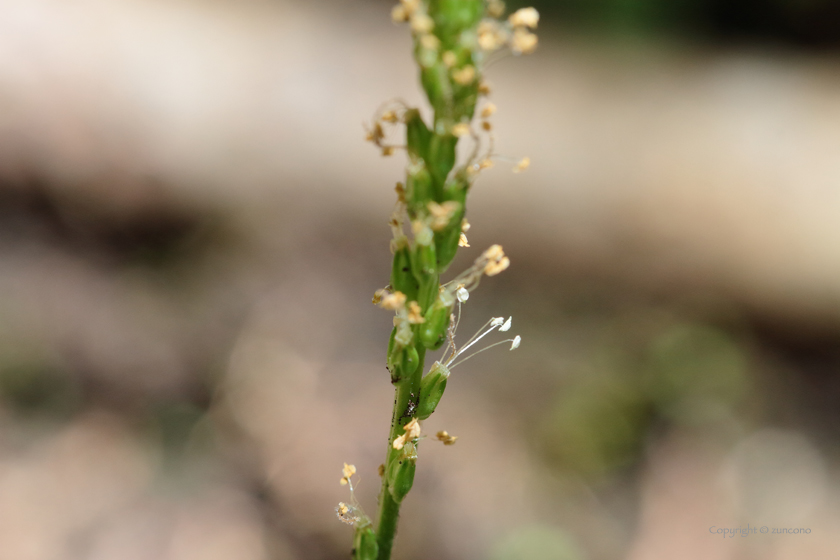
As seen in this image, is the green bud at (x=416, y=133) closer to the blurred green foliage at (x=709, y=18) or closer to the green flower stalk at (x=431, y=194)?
the green flower stalk at (x=431, y=194)

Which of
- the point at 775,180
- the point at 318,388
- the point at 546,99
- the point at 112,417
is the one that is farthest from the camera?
the point at 546,99

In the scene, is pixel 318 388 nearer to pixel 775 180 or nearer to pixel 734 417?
pixel 734 417

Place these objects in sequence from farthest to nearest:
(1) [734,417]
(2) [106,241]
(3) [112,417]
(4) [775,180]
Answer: (4) [775,180] < (2) [106,241] < (1) [734,417] < (3) [112,417]

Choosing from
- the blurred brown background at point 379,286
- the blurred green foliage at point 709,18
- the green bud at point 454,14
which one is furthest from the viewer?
the blurred green foliage at point 709,18

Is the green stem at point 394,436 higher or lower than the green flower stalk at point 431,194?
lower

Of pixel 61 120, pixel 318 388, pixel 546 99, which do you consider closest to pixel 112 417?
pixel 318 388

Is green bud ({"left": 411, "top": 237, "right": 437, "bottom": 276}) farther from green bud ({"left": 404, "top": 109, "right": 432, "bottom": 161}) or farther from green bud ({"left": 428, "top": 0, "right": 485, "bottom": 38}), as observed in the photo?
green bud ({"left": 428, "top": 0, "right": 485, "bottom": 38})

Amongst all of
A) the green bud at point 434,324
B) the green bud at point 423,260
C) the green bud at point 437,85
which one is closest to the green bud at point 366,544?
the green bud at point 434,324

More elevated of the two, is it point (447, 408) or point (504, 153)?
point (504, 153)
